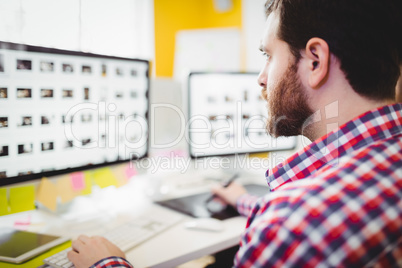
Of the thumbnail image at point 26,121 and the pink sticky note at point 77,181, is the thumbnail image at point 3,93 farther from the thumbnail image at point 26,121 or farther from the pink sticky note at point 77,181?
the pink sticky note at point 77,181

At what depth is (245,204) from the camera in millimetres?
1059

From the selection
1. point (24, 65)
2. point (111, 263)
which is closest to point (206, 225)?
point (111, 263)

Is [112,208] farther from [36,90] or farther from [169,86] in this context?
[169,86]

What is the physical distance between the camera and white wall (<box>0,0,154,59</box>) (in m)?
1.33

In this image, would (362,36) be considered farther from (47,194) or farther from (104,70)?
(47,194)

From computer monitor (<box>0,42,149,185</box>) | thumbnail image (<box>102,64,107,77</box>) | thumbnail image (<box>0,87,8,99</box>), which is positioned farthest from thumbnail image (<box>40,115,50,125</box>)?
thumbnail image (<box>102,64,107,77</box>)

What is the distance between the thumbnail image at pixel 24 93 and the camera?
2.80 ft

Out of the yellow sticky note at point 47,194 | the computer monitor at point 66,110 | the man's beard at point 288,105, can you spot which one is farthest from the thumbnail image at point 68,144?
the man's beard at point 288,105

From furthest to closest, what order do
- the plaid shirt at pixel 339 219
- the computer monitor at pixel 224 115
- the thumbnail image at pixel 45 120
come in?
the computer monitor at pixel 224 115 → the thumbnail image at pixel 45 120 → the plaid shirt at pixel 339 219

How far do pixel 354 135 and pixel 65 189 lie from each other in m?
0.84

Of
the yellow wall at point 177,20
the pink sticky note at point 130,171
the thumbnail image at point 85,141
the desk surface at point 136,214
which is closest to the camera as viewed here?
the desk surface at point 136,214

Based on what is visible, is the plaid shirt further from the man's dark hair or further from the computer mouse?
the computer mouse

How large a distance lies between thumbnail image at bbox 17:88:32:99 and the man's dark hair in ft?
2.27

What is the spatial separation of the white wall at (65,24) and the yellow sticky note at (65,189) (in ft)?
1.75
